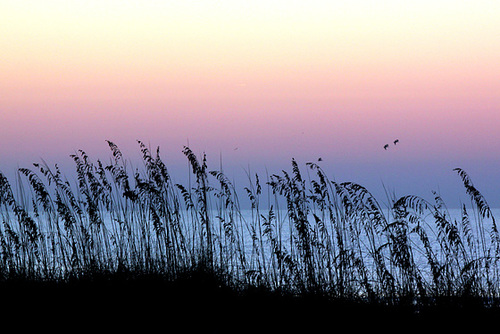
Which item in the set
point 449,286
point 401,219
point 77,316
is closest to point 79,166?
point 77,316

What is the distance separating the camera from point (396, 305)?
179 inches

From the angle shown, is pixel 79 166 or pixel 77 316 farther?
pixel 79 166

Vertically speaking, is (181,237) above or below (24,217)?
below

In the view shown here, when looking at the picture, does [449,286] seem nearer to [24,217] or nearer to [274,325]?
[274,325]

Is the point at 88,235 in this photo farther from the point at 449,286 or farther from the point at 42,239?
the point at 449,286

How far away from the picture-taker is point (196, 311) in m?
4.88

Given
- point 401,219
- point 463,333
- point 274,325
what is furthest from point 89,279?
point 463,333

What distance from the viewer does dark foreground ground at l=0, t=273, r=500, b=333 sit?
431 centimetres

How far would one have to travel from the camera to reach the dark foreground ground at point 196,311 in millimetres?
4309

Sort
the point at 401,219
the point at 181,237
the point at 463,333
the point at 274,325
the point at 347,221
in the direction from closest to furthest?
the point at 463,333 → the point at 274,325 → the point at 401,219 → the point at 347,221 → the point at 181,237

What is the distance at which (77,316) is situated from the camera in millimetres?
4609

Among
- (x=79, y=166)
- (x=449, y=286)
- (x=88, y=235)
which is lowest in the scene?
(x=449, y=286)

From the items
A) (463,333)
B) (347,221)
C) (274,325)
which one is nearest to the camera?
(463,333)

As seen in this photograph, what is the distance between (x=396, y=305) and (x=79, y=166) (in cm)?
326
